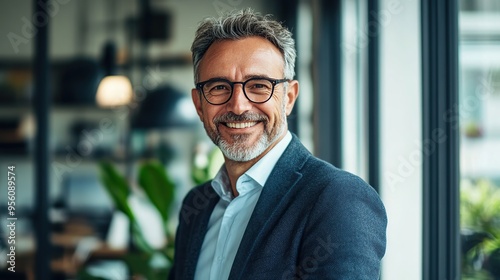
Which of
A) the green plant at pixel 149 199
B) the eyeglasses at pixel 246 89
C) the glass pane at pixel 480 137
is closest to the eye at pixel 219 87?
the eyeglasses at pixel 246 89

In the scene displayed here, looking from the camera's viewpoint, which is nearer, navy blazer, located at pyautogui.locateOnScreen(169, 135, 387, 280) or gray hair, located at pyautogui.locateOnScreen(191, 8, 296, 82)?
navy blazer, located at pyautogui.locateOnScreen(169, 135, 387, 280)

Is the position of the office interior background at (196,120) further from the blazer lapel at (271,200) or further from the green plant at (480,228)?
the blazer lapel at (271,200)

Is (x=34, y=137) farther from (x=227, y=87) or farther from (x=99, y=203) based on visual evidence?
(x=227, y=87)

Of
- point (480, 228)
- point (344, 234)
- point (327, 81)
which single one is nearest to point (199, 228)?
point (344, 234)

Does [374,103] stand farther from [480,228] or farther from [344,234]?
[344,234]

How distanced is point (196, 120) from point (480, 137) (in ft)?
12.9

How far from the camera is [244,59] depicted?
4.63 ft

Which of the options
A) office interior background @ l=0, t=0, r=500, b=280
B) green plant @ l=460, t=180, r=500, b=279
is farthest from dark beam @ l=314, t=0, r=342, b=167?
green plant @ l=460, t=180, r=500, b=279

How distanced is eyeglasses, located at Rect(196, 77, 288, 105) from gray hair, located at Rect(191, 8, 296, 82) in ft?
0.22

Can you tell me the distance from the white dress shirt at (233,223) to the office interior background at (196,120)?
0.73m

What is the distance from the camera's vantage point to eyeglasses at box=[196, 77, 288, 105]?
1.42 m

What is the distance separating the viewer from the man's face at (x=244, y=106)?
141cm

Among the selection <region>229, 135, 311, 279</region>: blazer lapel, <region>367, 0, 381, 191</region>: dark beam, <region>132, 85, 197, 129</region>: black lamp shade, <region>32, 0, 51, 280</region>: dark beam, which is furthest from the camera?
<region>132, 85, 197, 129</region>: black lamp shade

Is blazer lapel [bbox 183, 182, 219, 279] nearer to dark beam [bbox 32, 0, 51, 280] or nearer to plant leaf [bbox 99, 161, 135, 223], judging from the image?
plant leaf [bbox 99, 161, 135, 223]
